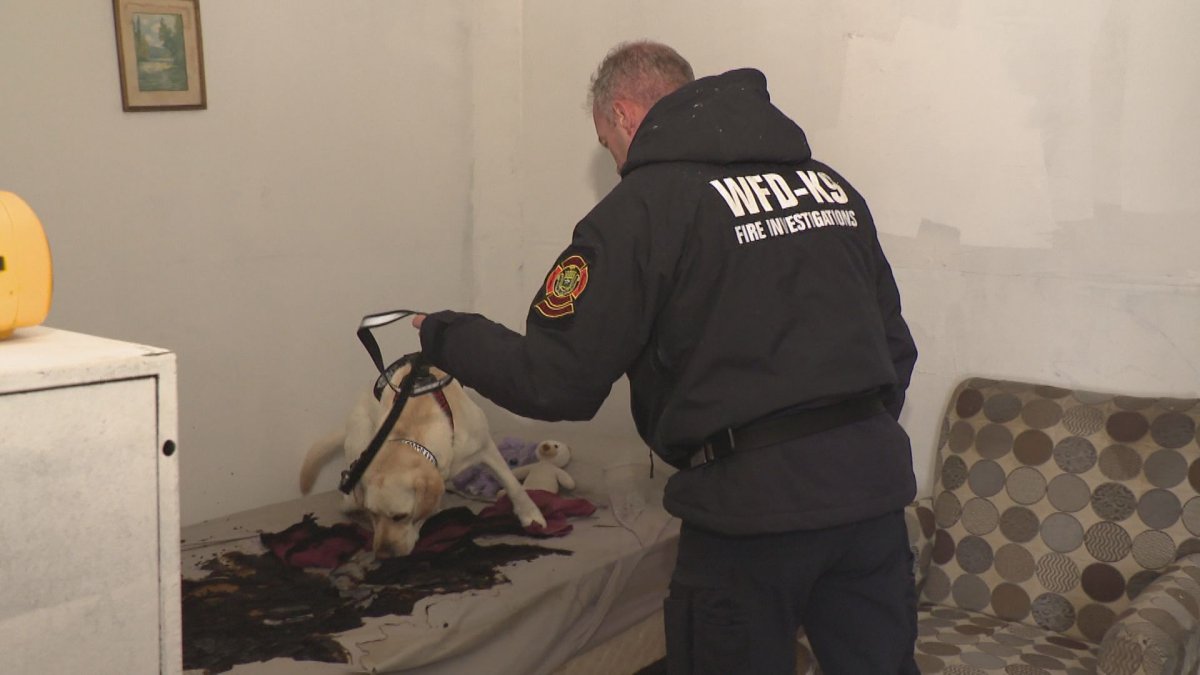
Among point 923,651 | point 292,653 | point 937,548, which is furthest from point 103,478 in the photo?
point 937,548

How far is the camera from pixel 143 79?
10.4 ft

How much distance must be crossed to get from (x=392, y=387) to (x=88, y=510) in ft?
4.38

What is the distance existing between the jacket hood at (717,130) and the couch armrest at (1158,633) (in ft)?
3.81

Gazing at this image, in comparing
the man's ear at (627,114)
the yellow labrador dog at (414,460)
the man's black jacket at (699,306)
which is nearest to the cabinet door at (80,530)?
the man's black jacket at (699,306)

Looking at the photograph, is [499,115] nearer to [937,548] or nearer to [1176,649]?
[937,548]

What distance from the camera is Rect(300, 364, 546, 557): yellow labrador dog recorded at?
2994mm

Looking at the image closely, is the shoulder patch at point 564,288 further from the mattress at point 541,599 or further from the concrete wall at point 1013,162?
the concrete wall at point 1013,162

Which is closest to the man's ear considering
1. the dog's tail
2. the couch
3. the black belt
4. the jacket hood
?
the jacket hood

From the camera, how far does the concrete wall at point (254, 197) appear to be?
3.04 m

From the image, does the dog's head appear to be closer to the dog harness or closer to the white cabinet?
the dog harness

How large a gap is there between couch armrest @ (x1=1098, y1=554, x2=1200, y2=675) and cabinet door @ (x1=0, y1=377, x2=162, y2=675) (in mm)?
1828

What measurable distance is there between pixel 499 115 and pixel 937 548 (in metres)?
2.25

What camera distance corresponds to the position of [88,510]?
1311 mm

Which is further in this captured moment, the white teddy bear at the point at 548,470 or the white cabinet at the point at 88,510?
the white teddy bear at the point at 548,470
